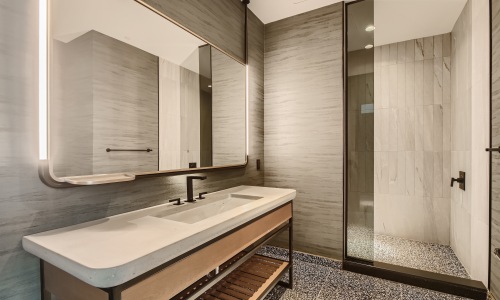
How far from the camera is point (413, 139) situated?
3146mm

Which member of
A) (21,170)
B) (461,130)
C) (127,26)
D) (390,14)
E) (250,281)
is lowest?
(250,281)

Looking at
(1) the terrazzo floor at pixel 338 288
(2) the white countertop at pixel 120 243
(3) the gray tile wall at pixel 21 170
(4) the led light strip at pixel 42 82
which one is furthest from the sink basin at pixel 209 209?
(1) the terrazzo floor at pixel 338 288

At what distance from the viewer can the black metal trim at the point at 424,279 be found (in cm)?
189

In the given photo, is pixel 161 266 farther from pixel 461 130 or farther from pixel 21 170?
pixel 461 130

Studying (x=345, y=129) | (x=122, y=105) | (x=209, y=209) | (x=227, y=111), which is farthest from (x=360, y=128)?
(x=122, y=105)

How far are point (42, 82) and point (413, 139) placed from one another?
372 cm

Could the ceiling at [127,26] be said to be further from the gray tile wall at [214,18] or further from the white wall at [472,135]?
the white wall at [472,135]

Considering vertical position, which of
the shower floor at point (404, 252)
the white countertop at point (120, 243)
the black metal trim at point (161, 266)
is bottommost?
the shower floor at point (404, 252)

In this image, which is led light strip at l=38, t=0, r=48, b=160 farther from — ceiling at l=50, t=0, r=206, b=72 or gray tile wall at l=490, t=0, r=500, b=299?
gray tile wall at l=490, t=0, r=500, b=299

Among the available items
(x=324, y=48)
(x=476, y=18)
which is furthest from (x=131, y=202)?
(x=476, y=18)

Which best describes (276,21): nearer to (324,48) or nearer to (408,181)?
(324,48)

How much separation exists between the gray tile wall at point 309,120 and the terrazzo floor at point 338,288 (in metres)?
0.19

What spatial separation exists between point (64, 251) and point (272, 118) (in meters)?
2.20

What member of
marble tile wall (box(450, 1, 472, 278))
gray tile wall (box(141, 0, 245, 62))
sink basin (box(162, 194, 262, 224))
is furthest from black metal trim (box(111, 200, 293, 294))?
marble tile wall (box(450, 1, 472, 278))
